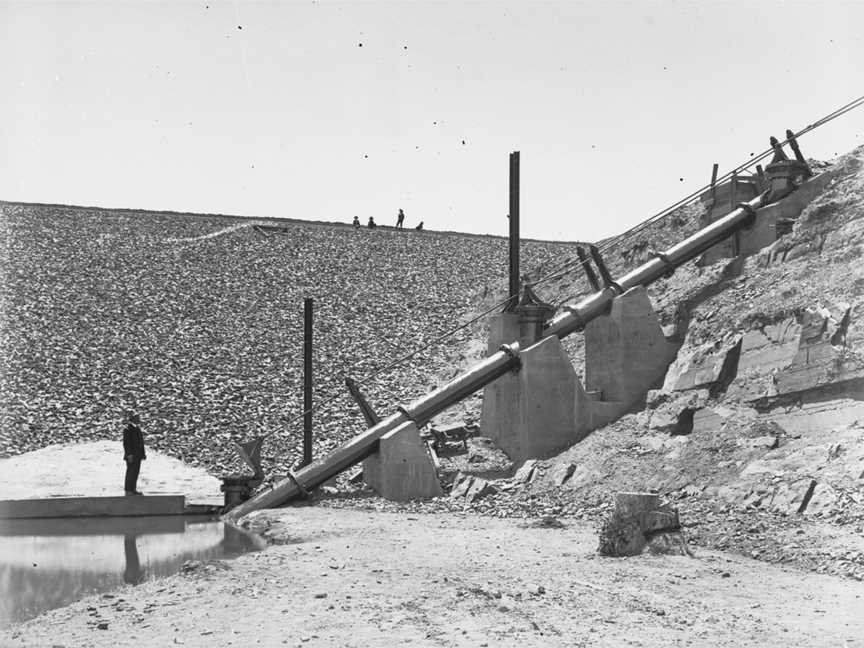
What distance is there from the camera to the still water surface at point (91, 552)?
36.3ft

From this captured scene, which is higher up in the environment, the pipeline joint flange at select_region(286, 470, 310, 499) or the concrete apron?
the concrete apron

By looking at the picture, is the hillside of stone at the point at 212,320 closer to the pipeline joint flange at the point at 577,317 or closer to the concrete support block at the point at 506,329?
the concrete support block at the point at 506,329

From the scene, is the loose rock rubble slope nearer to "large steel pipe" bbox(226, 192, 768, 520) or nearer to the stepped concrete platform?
"large steel pipe" bbox(226, 192, 768, 520)

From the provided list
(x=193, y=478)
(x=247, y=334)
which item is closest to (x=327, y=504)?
(x=193, y=478)

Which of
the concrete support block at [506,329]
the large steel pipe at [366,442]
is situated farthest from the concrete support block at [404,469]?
the concrete support block at [506,329]

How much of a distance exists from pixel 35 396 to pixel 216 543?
10.7 metres

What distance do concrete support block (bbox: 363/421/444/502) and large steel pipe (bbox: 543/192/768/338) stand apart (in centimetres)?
337

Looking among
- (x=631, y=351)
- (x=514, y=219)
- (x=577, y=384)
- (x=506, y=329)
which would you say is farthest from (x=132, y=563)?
(x=514, y=219)

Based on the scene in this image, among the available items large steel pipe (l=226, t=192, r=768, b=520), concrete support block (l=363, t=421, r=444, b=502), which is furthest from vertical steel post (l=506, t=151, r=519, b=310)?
concrete support block (l=363, t=421, r=444, b=502)

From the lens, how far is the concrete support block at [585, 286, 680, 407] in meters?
18.6

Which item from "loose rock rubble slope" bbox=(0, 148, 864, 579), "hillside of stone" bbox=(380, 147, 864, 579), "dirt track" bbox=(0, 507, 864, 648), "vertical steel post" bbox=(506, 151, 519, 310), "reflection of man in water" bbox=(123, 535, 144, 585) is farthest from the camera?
"vertical steel post" bbox=(506, 151, 519, 310)

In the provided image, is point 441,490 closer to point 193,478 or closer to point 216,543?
point 216,543

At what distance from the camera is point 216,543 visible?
46.5 feet

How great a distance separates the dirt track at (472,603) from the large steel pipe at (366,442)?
5.10 m
